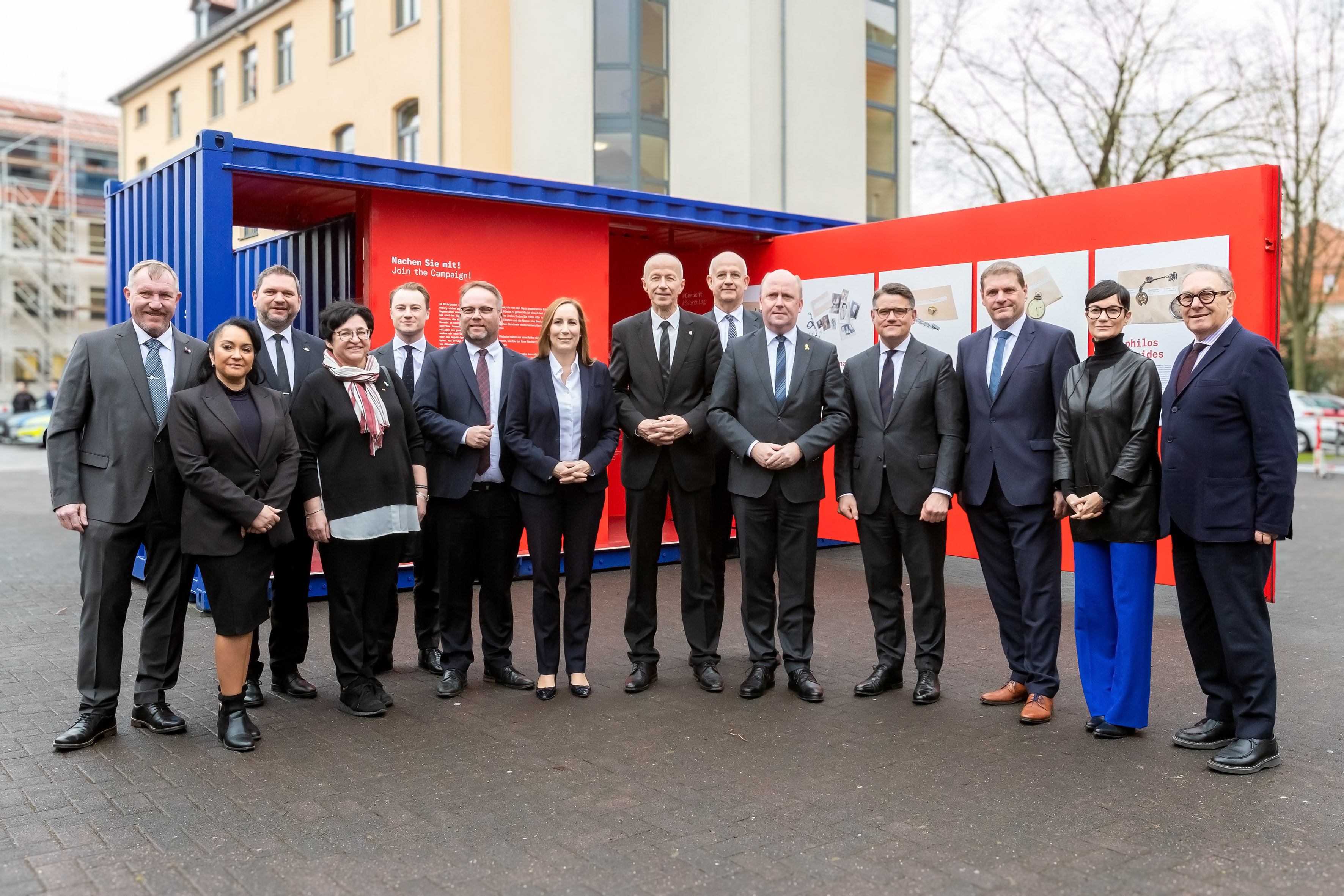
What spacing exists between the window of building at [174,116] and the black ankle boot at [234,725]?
31.5 metres

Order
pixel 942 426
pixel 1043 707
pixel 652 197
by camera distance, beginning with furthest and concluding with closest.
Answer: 1. pixel 652 197
2. pixel 942 426
3. pixel 1043 707

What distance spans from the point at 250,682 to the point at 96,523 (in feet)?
3.55

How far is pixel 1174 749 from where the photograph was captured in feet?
15.4

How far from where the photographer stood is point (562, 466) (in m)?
5.52

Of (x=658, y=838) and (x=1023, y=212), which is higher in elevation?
(x=1023, y=212)

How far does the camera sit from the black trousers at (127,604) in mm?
4812

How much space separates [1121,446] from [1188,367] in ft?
1.40

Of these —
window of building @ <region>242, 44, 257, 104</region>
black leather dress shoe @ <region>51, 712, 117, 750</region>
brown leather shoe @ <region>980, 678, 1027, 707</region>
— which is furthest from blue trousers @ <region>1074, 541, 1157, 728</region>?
→ window of building @ <region>242, 44, 257, 104</region>

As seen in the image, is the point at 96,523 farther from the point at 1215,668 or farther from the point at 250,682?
the point at 1215,668

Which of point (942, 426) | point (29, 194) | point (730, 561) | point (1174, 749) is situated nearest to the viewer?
point (1174, 749)

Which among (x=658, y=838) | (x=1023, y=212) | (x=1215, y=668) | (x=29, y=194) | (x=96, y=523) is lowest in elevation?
(x=658, y=838)

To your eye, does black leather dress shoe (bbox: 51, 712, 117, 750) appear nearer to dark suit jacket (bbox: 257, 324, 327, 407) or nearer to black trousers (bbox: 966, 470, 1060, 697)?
dark suit jacket (bbox: 257, 324, 327, 407)

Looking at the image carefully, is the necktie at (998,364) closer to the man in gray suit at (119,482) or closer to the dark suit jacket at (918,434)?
the dark suit jacket at (918,434)

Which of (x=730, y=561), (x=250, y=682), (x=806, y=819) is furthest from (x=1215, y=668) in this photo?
(x=730, y=561)
